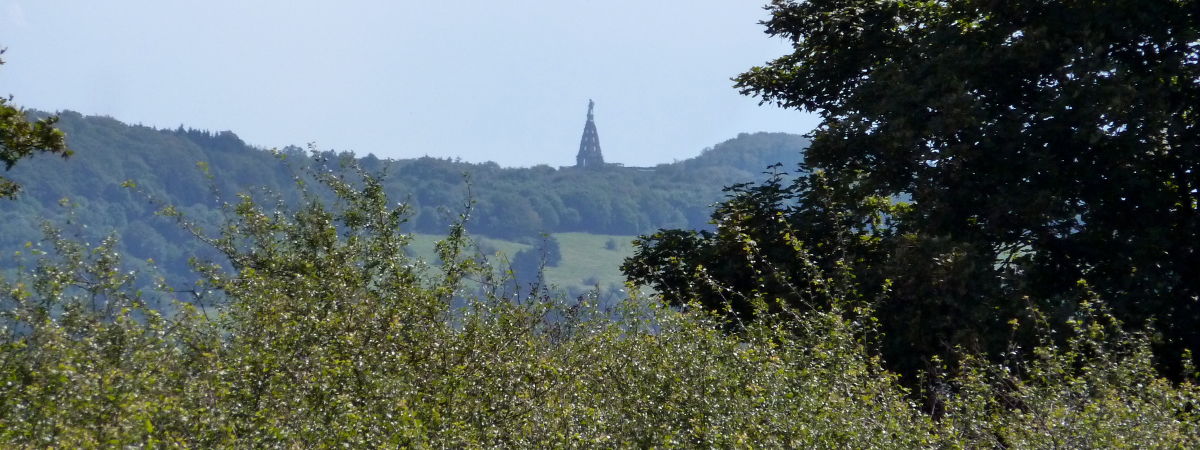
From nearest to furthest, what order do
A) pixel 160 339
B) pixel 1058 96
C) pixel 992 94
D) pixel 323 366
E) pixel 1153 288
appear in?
pixel 323 366
pixel 160 339
pixel 1153 288
pixel 1058 96
pixel 992 94

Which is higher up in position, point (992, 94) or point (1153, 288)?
point (992, 94)

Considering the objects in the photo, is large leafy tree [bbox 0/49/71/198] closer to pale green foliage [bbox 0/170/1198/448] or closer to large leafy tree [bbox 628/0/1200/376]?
pale green foliage [bbox 0/170/1198/448]

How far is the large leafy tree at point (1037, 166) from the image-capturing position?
1644cm

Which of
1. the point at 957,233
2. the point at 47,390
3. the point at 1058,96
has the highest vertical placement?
the point at 1058,96

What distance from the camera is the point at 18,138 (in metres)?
14.7

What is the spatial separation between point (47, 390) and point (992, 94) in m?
14.8

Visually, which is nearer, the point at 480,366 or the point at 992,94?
the point at 480,366

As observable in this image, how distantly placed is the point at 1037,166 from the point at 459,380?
10362 mm

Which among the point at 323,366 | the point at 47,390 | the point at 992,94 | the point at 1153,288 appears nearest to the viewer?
the point at 47,390

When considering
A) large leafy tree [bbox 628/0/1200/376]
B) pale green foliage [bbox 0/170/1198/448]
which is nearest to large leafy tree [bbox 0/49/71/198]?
pale green foliage [bbox 0/170/1198/448]

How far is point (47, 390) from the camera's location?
9070 mm

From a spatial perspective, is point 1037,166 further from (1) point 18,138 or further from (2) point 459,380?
(1) point 18,138

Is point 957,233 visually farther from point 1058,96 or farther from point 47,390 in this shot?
point 47,390

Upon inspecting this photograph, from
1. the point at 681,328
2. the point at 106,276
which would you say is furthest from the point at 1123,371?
the point at 106,276
